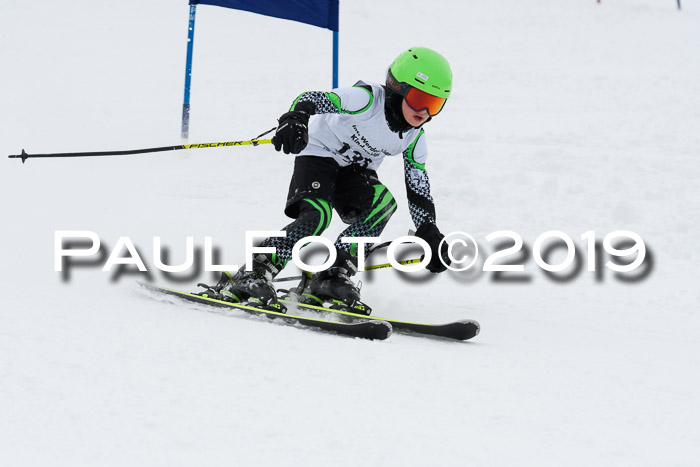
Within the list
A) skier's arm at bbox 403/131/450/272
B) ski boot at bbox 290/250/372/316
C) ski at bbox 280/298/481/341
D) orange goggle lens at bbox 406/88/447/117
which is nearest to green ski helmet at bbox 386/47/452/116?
orange goggle lens at bbox 406/88/447/117

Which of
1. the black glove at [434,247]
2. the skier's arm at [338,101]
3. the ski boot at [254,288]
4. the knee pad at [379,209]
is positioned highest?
the skier's arm at [338,101]

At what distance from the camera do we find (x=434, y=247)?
4.34 meters

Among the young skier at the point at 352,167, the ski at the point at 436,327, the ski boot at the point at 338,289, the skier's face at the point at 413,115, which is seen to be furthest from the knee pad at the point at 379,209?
the ski at the point at 436,327

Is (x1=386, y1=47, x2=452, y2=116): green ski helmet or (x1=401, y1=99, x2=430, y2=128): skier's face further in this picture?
(x1=401, y1=99, x2=430, y2=128): skier's face

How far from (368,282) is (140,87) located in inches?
284

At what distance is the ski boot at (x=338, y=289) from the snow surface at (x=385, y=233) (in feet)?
1.73

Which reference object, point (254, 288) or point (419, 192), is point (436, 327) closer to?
point (419, 192)

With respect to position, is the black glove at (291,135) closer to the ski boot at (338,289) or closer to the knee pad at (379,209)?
the knee pad at (379,209)

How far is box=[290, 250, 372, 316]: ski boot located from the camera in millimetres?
4387

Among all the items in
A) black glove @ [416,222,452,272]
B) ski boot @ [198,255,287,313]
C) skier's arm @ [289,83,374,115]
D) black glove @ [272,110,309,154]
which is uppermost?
skier's arm @ [289,83,374,115]

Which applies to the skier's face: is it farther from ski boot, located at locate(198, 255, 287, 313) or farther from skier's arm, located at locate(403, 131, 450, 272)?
ski boot, located at locate(198, 255, 287, 313)

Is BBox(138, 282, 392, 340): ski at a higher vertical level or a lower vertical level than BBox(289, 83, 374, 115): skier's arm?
lower

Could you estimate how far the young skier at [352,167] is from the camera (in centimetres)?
413

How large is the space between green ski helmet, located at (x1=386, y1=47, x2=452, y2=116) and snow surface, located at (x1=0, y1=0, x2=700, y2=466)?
130 centimetres
